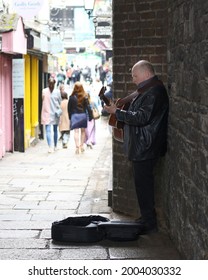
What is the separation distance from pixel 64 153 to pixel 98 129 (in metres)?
8.01

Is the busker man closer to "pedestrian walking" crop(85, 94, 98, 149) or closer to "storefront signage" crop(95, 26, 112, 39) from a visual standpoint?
"pedestrian walking" crop(85, 94, 98, 149)

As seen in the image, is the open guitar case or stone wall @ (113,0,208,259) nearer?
stone wall @ (113,0,208,259)

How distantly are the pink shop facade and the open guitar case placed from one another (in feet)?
27.0

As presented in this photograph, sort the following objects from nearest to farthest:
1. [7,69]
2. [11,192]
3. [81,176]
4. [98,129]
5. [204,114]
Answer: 1. [204,114]
2. [11,192]
3. [81,176]
4. [7,69]
5. [98,129]

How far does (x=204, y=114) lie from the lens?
4.48 m

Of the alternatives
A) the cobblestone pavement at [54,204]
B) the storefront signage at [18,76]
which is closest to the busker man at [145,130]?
the cobblestone pavement at [54,204]

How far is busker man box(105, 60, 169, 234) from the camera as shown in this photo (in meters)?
6.18

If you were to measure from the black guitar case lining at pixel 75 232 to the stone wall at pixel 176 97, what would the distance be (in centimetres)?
77

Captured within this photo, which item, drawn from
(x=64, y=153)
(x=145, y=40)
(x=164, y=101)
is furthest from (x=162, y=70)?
(x=64, y=153)

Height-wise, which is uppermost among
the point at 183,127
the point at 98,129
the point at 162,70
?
the point at 162,70

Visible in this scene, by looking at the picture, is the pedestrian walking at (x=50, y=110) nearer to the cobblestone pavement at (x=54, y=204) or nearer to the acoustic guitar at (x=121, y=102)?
the cobblestone pavement at (x=54, y=204)

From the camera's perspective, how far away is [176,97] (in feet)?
19.3

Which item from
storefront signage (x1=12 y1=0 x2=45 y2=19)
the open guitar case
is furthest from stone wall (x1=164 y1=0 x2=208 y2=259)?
storefront signage (x1=12 y1=0 x2=45 y2=19)
